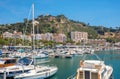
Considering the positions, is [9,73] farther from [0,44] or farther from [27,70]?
[0,44]

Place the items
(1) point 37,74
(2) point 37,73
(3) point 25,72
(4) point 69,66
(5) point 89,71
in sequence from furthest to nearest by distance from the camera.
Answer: (4) point 69,66 → (3) point 25,72 → (2) point 37,73 → (1) point 37,74 → (5) point 89,71

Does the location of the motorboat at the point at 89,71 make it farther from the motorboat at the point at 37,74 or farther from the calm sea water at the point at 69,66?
the calm sea water at the point at 69,66

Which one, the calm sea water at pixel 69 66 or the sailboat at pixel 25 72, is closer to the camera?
the sailboat at pixel 25 72

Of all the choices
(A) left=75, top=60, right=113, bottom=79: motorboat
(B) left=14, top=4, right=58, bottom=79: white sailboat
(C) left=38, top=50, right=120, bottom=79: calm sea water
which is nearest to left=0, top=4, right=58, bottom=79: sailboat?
(B) left=14, top=4, right=58, bottom=79: white sailboat

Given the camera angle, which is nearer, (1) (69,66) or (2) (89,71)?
(2) (89,71)

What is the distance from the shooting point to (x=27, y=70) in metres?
40.8

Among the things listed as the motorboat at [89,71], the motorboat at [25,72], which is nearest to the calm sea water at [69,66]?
the motorboat at [25,72]

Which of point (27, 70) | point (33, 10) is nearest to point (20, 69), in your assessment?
point (27, 70)

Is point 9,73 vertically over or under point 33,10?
under

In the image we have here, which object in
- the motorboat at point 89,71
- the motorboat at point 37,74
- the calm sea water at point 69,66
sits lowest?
the calm sea water at point 69,66

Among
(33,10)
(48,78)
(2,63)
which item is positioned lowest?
(48,78)

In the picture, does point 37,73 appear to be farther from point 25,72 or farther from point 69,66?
point 69,66

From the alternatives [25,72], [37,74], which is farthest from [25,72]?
[37,74]

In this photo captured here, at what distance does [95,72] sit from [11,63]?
23684 mm
